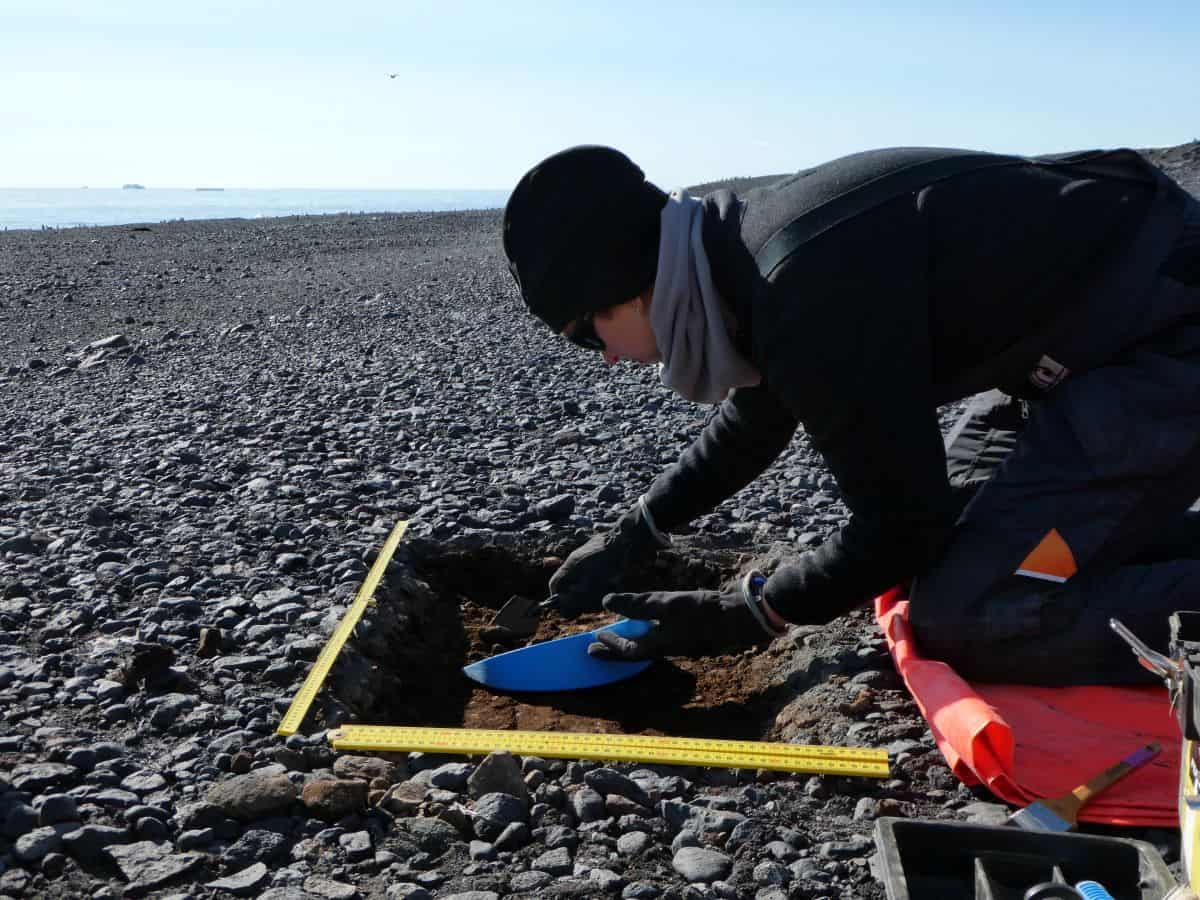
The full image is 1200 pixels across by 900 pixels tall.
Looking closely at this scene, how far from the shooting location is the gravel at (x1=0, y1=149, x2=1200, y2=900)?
95.3 inches

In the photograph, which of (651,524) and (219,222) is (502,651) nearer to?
(651,524)

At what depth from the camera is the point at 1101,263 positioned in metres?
2.89

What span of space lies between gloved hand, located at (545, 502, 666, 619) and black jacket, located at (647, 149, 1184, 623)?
0.77 m

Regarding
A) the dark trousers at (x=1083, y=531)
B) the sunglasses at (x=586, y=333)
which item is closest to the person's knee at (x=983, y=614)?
the dark trousers at (x=1083, y=531)

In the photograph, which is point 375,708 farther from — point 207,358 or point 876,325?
point 207,358

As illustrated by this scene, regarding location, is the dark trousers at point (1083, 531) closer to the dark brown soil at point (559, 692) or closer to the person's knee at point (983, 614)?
the person's knee at point (983, 614)

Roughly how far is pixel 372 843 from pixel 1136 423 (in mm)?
2139

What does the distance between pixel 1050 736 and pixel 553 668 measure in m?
1.55

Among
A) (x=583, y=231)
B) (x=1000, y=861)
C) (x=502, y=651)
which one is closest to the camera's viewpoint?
(x=1000, y=861)

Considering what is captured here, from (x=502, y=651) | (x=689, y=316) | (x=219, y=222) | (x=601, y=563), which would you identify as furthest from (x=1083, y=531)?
(x=219, y=222)

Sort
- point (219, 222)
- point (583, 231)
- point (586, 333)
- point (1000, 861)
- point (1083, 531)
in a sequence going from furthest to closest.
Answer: point (219, 222) → point (1083, 531) → point (586, 333) → point (583, 231) → point (1000, 861)

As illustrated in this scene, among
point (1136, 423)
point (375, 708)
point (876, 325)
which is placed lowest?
point (375, 708)

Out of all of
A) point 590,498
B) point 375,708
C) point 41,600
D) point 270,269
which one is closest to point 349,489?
point 590,498

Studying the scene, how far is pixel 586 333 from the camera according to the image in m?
2.86
